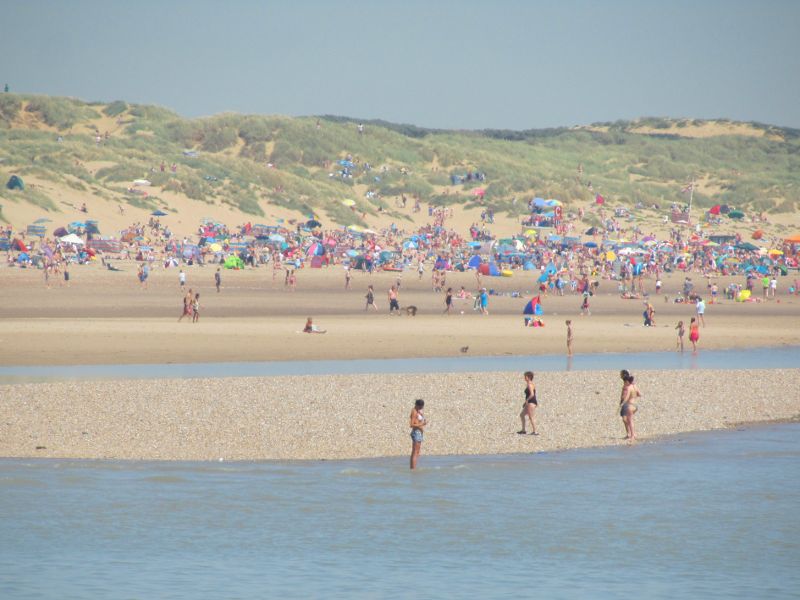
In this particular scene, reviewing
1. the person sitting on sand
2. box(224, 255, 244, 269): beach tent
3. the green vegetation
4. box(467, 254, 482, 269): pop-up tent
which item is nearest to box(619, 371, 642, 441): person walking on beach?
the person sitting on sand

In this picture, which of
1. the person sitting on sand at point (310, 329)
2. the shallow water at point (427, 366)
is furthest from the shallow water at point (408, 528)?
the person sitting on sand at point (310, 329)

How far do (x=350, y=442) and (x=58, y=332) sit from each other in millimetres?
16676

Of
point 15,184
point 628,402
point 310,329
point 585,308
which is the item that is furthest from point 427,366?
point 15,184

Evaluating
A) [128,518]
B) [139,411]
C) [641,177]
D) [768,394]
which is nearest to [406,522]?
[128,518]

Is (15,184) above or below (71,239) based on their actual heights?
above

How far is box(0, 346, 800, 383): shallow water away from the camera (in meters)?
25.7

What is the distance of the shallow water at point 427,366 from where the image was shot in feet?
84.2

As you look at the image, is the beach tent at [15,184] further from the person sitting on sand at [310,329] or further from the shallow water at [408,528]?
the shallow water at [408,528]

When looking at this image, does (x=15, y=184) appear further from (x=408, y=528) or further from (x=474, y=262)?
(x=408, y=528)

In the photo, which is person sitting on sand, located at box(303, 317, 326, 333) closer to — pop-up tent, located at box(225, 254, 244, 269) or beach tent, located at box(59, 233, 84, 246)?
pop-up tent, located at box(225, 254, 244, 269)

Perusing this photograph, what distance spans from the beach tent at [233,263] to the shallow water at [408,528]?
38.5 m

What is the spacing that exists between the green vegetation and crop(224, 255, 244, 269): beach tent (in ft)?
45.2

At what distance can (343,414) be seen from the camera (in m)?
20.3

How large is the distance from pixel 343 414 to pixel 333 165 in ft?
262
